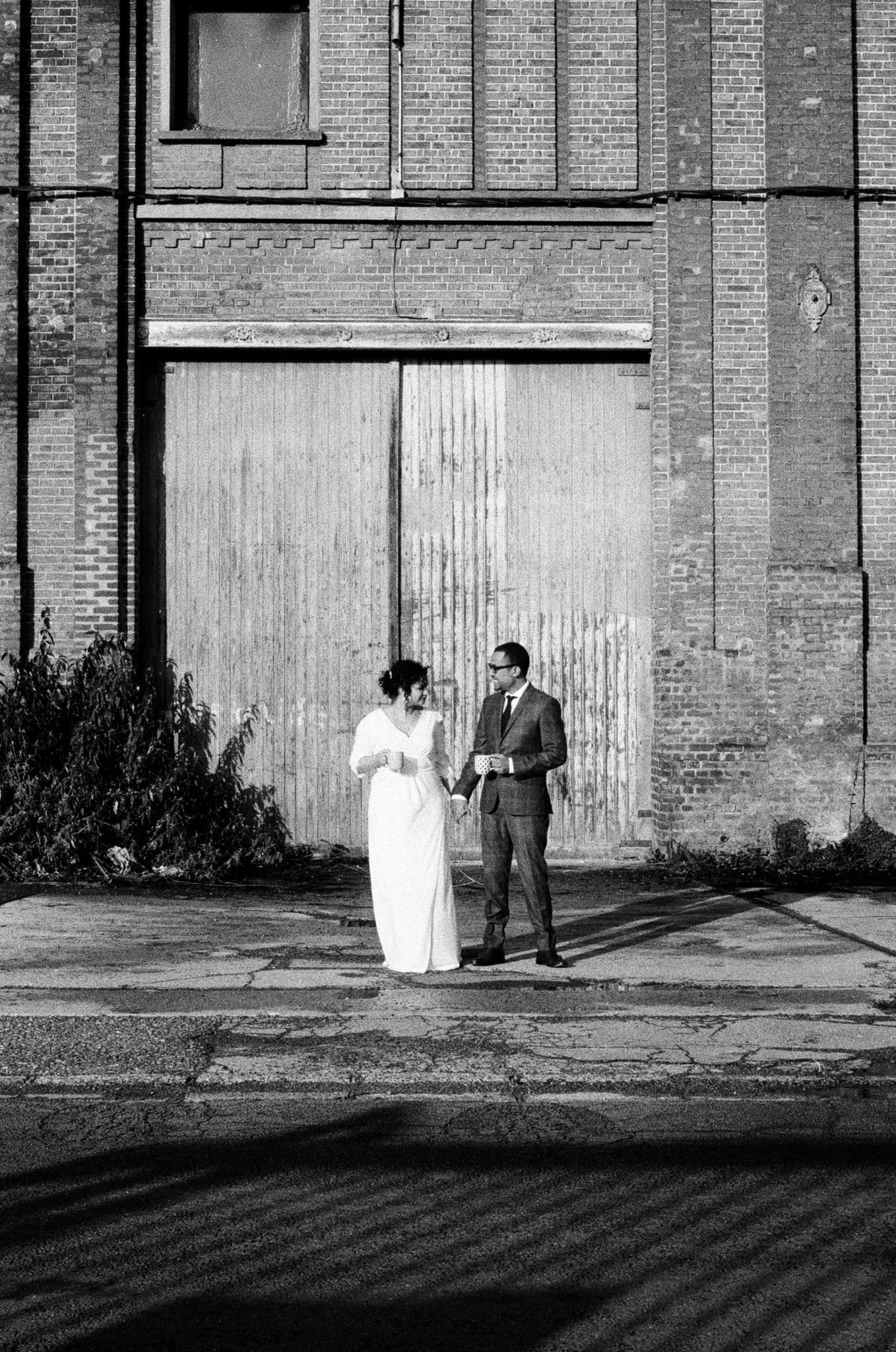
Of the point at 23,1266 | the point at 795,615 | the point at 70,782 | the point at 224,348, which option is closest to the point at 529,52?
the point at 224,348

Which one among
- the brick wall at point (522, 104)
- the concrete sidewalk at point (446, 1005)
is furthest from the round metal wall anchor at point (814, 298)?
the concrete sidewalk at point (446, 1005)

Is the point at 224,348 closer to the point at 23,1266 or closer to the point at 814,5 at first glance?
the point at 814,5

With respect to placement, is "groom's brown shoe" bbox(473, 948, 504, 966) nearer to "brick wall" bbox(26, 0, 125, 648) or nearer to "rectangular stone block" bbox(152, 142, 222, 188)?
"brick wall" bbox(26, 0, 125, 648)

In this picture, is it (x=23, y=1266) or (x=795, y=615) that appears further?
(x=795, y=615)

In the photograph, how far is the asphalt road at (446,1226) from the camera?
3.98 m

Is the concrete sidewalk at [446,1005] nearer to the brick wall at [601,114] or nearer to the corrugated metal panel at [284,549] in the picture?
the corrugated metal panel at [284,549]

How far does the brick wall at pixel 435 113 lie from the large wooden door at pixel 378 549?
1764mm

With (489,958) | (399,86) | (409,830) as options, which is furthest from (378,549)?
(489,958)

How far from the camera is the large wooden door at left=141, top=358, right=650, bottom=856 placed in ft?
47.8

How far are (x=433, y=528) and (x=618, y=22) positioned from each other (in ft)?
16.7

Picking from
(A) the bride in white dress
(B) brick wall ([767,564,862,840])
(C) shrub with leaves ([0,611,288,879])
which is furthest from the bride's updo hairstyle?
(B) brick wall ([767,564,862,840])

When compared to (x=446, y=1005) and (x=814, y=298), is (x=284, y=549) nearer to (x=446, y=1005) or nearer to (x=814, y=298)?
(x=814, y=298)

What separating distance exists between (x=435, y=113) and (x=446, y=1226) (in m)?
11.9

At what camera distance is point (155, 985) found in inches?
332
